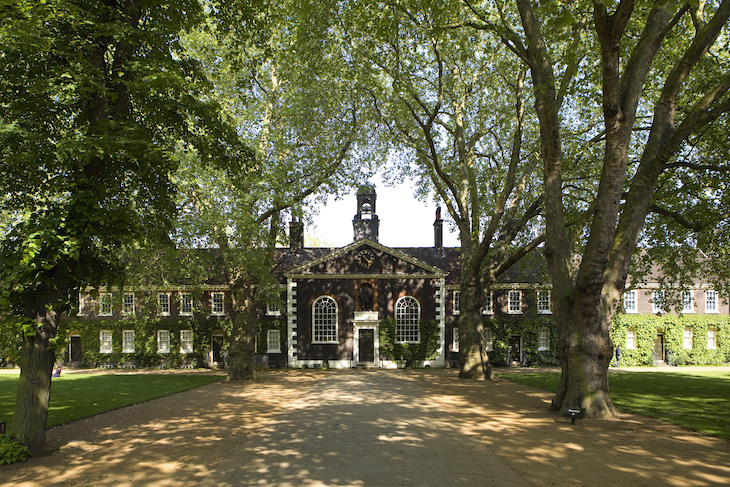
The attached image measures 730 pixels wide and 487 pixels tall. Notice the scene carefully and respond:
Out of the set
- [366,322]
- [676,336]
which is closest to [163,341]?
[366,322]

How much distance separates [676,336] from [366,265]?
2354 cm

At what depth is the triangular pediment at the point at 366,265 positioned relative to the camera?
33.9 metres

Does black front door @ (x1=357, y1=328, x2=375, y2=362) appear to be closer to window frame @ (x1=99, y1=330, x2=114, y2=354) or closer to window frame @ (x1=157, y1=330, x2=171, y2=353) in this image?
window frame @ (x1=157, y1=330, x2=171, y2=353)

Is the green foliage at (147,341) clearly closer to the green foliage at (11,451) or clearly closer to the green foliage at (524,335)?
the green foliage at (524,335)

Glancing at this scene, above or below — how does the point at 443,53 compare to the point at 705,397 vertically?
above

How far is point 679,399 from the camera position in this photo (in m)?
16.6

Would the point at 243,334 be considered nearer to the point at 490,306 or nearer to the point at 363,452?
the point at 363,452

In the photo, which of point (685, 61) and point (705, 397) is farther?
point (705, 397)

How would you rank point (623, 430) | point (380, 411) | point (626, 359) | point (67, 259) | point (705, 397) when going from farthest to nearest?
1. point (626, 359)
2. point (705, 397)
3. point (380, 411)
4. point (623, 430)
5. point (67, 259)

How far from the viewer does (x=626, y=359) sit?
3647cm

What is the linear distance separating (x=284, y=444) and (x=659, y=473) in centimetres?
654

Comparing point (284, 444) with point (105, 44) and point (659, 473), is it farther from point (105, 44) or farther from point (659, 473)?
point (105, 44)

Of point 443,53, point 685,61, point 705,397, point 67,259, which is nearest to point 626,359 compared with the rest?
point 705,397

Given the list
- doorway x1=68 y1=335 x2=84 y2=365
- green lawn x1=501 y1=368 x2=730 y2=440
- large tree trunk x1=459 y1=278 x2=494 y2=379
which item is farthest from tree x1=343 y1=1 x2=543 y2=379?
doorway x1=68 y1=335 x2=84 y2=365
